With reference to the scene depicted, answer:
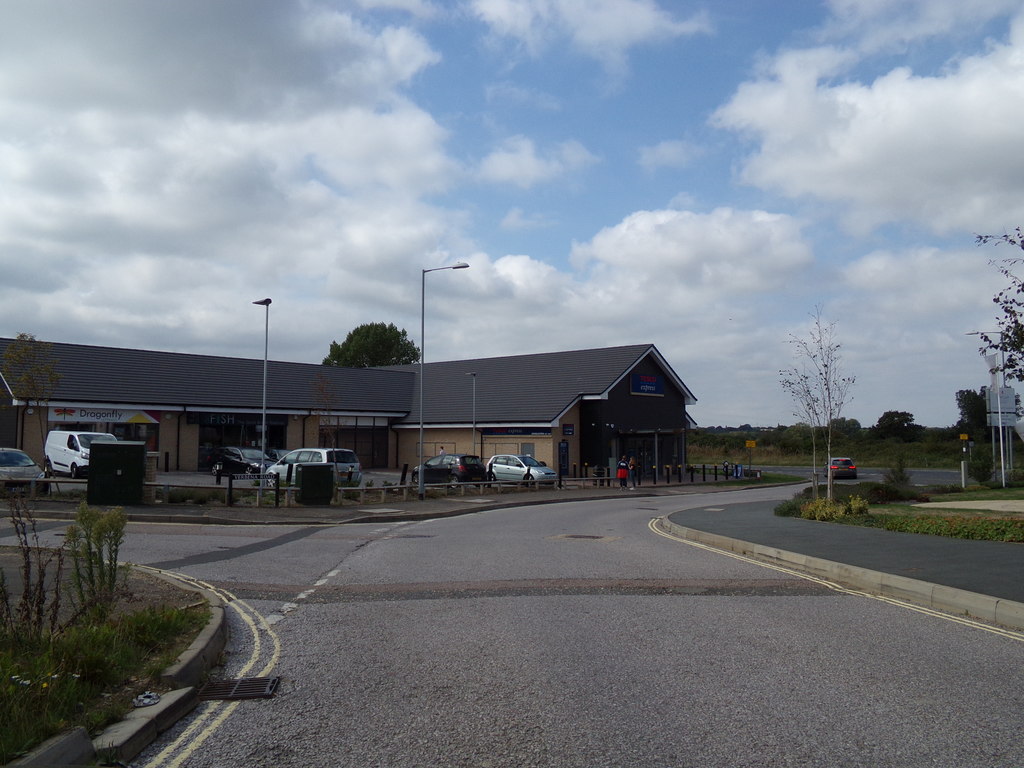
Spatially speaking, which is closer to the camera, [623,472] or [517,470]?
[517,470]

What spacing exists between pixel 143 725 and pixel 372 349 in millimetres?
94325

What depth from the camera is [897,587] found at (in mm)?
10961

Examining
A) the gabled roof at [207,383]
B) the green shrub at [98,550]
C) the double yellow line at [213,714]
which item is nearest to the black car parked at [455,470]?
the gabled roof at [207,383]

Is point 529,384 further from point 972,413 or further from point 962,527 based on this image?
point 972,413

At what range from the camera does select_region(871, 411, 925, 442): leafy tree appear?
302ft

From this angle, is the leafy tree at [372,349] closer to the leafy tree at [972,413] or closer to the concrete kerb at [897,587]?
the leafy tree at [972,413]

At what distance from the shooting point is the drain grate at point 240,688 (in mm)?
6469

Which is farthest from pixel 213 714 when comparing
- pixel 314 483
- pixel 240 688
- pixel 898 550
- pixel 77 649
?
pixel 314 483

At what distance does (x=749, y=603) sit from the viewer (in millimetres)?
10305

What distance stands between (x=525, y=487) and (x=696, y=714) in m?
31.4

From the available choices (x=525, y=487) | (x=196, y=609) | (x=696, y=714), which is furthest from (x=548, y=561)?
(x=525, y=487)

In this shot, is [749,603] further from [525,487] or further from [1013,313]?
[525,487]

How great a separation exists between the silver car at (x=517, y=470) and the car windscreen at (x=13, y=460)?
1802 centimetres

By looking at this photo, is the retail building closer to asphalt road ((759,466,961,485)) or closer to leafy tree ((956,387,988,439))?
asphalt road ((759,466,961,485))
